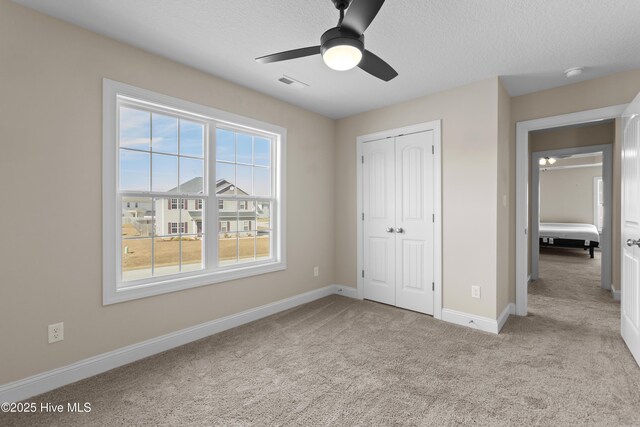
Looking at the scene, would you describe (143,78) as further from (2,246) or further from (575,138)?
(575,138)

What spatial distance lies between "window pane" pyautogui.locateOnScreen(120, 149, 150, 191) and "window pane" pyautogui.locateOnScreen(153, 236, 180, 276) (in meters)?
0.50

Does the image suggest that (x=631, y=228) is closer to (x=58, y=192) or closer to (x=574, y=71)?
(x=574, y=71)

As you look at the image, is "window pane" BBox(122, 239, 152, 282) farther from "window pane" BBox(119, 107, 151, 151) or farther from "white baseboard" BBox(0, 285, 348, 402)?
"window pane" BBox(119, 107, 151, 151)

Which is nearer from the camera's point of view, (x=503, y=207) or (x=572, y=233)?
(x=503, y=207)

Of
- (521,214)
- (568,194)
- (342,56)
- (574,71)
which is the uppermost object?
(574,71)

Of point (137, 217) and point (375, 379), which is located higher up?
point (137, 217)

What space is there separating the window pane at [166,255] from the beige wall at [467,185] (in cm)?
285

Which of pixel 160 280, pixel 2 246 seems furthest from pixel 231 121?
pixel 2 246

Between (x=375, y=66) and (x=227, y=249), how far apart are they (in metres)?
2.36

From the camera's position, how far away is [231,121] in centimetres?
323

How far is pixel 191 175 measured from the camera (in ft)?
9.86

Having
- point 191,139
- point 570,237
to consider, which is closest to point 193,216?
point 191,139

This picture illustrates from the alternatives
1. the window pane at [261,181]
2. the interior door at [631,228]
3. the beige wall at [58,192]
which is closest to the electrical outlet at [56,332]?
the beige wall at [58,192]

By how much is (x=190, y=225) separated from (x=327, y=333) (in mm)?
1758
